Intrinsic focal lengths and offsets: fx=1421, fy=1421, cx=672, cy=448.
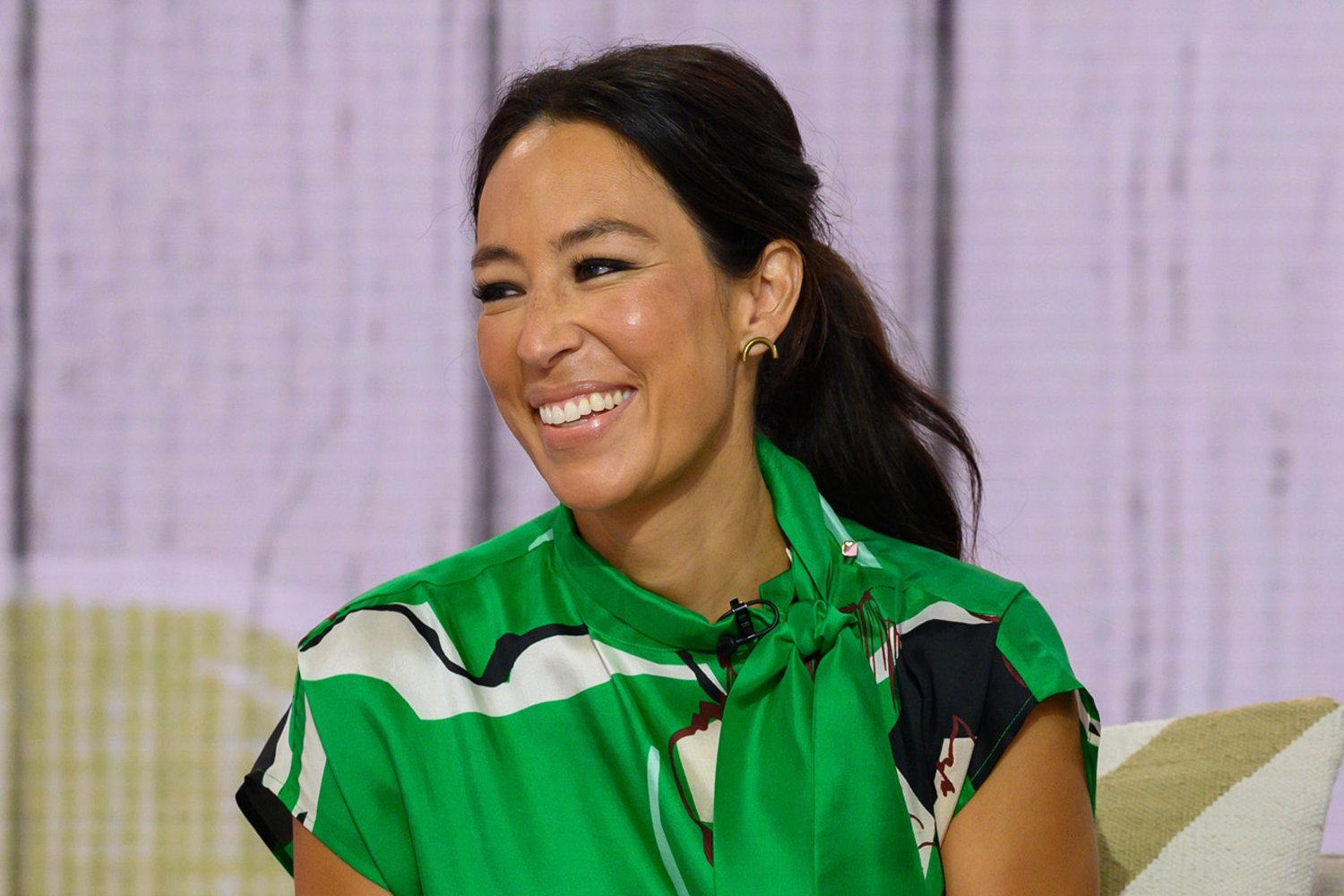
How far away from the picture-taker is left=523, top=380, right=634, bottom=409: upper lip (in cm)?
123

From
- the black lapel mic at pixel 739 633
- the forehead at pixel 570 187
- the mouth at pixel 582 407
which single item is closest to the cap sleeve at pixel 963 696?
the black lapel mic at pixel 739 633

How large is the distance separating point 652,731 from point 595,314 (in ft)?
1.20

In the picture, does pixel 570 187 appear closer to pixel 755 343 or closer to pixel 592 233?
pixel 592 233

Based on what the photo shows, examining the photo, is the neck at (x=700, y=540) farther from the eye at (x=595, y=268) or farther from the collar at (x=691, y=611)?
the eye at (x=595, y=268)

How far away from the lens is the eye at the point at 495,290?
1.27 metres

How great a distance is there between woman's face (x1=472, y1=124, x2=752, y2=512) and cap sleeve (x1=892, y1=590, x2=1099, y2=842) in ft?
0.92

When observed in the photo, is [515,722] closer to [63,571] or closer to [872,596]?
[872,596]

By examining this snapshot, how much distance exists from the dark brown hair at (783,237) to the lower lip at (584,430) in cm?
18

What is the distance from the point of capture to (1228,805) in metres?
1.32

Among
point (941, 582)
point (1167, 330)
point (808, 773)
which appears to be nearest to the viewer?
point (808, 773)

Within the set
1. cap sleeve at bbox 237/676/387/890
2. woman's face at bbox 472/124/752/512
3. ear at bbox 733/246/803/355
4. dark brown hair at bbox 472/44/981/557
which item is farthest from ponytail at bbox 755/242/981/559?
cap sleeve at bbox 237/676/387/890

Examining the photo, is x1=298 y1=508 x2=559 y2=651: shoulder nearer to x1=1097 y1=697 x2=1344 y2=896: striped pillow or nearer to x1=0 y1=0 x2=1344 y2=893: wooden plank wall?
x1=1097 y1=697 x2=1344 y2=896: striped pillow

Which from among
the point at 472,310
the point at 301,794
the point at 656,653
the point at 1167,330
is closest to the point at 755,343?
the point at 656,653

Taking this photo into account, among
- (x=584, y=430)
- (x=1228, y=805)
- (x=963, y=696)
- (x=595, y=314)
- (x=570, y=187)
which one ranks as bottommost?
(x=1228, y=805)
